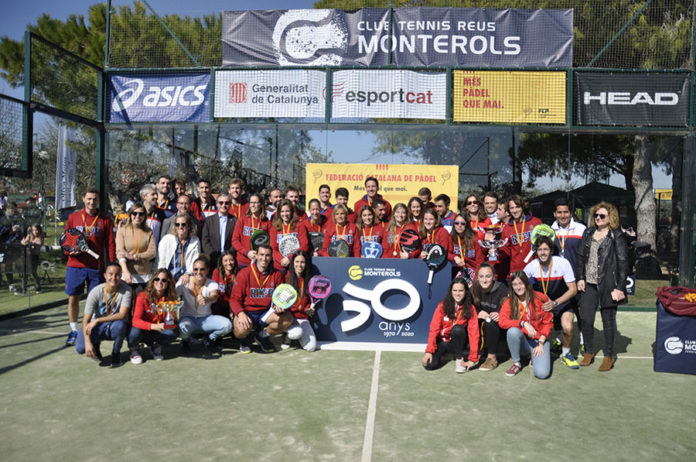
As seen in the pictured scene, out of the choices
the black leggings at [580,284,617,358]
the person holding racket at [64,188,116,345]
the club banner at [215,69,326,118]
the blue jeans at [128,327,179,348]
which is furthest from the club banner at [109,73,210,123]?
the black leggings at [580,284,617,358]

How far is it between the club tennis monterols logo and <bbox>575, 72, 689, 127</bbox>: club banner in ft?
15.4

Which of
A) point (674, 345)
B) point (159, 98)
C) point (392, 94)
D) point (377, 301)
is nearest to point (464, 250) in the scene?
point (377, 301)

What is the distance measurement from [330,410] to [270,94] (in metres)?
6.54

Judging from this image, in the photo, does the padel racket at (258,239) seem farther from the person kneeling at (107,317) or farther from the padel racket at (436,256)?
the padel racket at (436,256)

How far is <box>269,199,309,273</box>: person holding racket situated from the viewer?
6.82 meters

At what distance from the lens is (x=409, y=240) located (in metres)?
6.70

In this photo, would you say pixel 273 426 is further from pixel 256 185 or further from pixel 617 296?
pixel 256 185

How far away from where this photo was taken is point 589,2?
9.56 m

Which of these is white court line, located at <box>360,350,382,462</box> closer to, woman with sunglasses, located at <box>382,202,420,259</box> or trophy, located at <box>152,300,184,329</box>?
woman with sunglasses, located at <box>382,202,420,259</box>

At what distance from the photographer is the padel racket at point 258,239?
6559 mm

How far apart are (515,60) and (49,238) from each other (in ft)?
32.7

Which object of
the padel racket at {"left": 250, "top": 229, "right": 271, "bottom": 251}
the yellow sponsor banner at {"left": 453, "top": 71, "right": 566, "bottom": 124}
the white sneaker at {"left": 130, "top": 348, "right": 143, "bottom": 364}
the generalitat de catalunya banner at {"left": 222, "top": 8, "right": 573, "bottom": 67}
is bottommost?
the white sneaker at {"left": 130, "top": 348, "right": 143, "bottom": 364}

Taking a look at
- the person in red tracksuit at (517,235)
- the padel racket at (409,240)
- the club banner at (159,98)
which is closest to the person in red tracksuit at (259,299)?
the padel racket at (409,240)

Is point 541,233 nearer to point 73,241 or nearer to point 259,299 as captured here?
point 259,299
